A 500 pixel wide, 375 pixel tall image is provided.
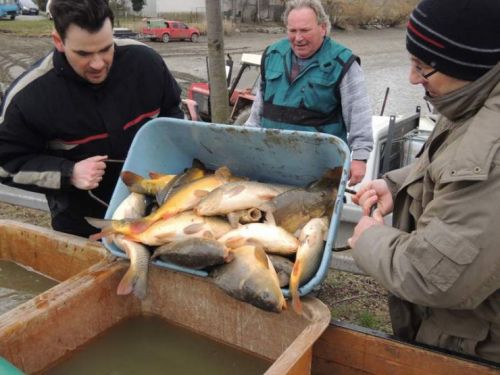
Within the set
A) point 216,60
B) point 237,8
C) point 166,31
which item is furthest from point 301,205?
point 237,8

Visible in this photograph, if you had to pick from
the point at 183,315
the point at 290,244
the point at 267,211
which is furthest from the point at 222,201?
the point at 183,315

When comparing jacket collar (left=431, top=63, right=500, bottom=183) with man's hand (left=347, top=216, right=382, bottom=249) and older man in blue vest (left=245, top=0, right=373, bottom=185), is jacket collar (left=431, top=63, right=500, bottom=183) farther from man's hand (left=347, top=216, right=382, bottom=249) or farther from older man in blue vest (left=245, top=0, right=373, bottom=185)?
older man in blue vest (left=245, top=0, right=373, bottom=185)

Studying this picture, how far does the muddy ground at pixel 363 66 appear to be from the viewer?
167 inches

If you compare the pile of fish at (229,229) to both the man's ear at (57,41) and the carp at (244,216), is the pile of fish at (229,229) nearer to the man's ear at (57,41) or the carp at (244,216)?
the carp at (244,216)

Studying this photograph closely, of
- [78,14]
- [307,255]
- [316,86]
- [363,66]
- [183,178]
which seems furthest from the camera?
[363,66]

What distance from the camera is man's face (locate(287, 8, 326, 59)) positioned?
13.9ft

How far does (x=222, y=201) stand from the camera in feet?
8.77

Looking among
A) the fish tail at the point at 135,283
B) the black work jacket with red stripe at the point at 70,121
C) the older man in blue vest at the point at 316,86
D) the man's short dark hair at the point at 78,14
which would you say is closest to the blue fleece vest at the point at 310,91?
the older man in blue vest at the point at 316,86

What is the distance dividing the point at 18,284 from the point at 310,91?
2.59 metres

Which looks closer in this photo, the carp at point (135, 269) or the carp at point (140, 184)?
the carp at point (135, 269)

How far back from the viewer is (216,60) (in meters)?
5.62

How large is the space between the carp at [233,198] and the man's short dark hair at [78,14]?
120cm

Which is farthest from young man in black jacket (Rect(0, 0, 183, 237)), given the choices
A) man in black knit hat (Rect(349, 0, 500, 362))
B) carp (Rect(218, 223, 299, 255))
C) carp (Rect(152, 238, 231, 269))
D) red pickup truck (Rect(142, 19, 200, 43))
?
red pickup truck (Rect(142, 19, 200, 43))

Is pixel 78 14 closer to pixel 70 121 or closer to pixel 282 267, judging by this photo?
pixel 70 121
